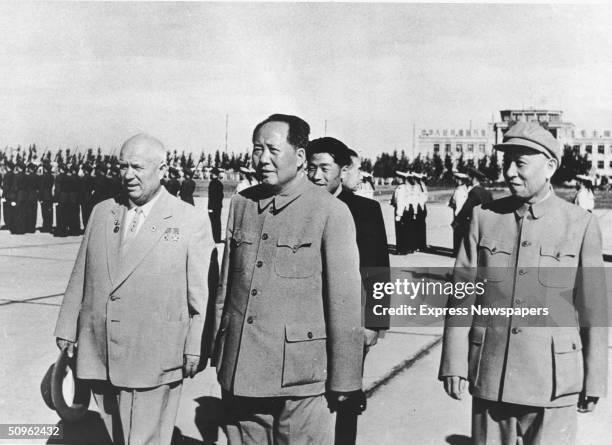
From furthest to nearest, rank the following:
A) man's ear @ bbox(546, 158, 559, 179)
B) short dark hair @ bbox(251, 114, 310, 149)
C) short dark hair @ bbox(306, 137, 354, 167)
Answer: short dark hair @ bbox(306, 137, 354, 167), man's ear @ bbox(546, 158, 559, 179), short dark hair @ bbox(251, 114, 310, 149)

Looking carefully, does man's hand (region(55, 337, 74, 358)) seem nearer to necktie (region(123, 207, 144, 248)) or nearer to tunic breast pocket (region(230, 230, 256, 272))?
necktie (region(123, 207, 144, 248))

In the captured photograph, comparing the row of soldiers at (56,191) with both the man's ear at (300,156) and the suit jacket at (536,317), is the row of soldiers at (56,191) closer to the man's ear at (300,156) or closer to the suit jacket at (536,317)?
the man's ear at (300,156)

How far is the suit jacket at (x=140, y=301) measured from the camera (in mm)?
2664

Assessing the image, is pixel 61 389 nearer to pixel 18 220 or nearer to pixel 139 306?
pixel 139 306

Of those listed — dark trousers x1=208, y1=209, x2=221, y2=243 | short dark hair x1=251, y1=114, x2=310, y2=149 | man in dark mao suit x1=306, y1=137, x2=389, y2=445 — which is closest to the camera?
short dark hair x1=251, y1=114, x2=310, y2=149

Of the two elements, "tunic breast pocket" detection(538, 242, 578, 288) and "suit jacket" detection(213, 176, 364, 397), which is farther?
"tunic breast pocket" detection(538, 242, 578, 288)

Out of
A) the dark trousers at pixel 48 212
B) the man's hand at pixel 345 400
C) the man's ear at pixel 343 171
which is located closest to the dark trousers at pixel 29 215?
the dark trousers at pixel 48 212

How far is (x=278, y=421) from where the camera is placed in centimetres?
237

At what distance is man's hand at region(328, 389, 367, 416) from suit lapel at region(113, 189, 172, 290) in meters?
0.93

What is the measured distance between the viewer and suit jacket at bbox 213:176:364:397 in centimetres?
233

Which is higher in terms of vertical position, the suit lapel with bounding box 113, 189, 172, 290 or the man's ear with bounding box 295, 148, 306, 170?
the man's ear with bounding box 295, 148, 306, 170

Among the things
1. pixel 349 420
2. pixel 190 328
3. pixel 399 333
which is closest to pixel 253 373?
pixel 190 328

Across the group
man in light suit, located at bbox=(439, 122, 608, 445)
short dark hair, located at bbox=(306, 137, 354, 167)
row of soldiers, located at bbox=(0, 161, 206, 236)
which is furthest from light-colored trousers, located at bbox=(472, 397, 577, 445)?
row of soldiers, located at bbox=(0, 161, 206, 236)

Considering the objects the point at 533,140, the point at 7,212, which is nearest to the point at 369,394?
Answer: the point at 533,140
